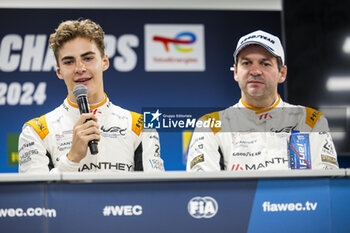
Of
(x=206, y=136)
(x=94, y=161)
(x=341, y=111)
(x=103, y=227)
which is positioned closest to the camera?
Answer: (x=103, y=227)

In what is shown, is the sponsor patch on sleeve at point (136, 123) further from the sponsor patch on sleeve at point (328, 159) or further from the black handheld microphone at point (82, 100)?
the sponsor patch on sleeve at point (328, 159)

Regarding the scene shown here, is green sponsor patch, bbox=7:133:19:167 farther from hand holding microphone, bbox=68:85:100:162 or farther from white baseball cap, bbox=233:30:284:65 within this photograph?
white baseball cap, bbox=233:30:284:65

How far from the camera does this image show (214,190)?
1609 mm

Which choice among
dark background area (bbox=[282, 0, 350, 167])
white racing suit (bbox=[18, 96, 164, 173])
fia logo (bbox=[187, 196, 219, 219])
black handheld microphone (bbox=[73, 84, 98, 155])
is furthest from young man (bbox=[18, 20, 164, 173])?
dark background area (bbox=[282, 0, 350, 167])

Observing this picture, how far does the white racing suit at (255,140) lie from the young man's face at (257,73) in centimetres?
8

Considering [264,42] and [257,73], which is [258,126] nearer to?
[257,73]

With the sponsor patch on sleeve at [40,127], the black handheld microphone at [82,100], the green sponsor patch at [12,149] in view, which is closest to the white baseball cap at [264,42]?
the black handheld microphone at [82,100]

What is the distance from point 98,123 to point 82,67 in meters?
0.34

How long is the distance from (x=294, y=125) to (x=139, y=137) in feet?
3.00

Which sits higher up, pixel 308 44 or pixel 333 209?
pixel 308 44

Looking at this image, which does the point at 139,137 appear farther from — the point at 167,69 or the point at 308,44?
the point at 308,44

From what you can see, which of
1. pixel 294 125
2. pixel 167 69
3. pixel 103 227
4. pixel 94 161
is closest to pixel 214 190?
pixel 103 227

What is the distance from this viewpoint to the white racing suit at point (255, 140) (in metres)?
2.43

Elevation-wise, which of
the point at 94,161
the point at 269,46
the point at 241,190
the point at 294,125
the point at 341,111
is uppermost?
the point at 269,46
